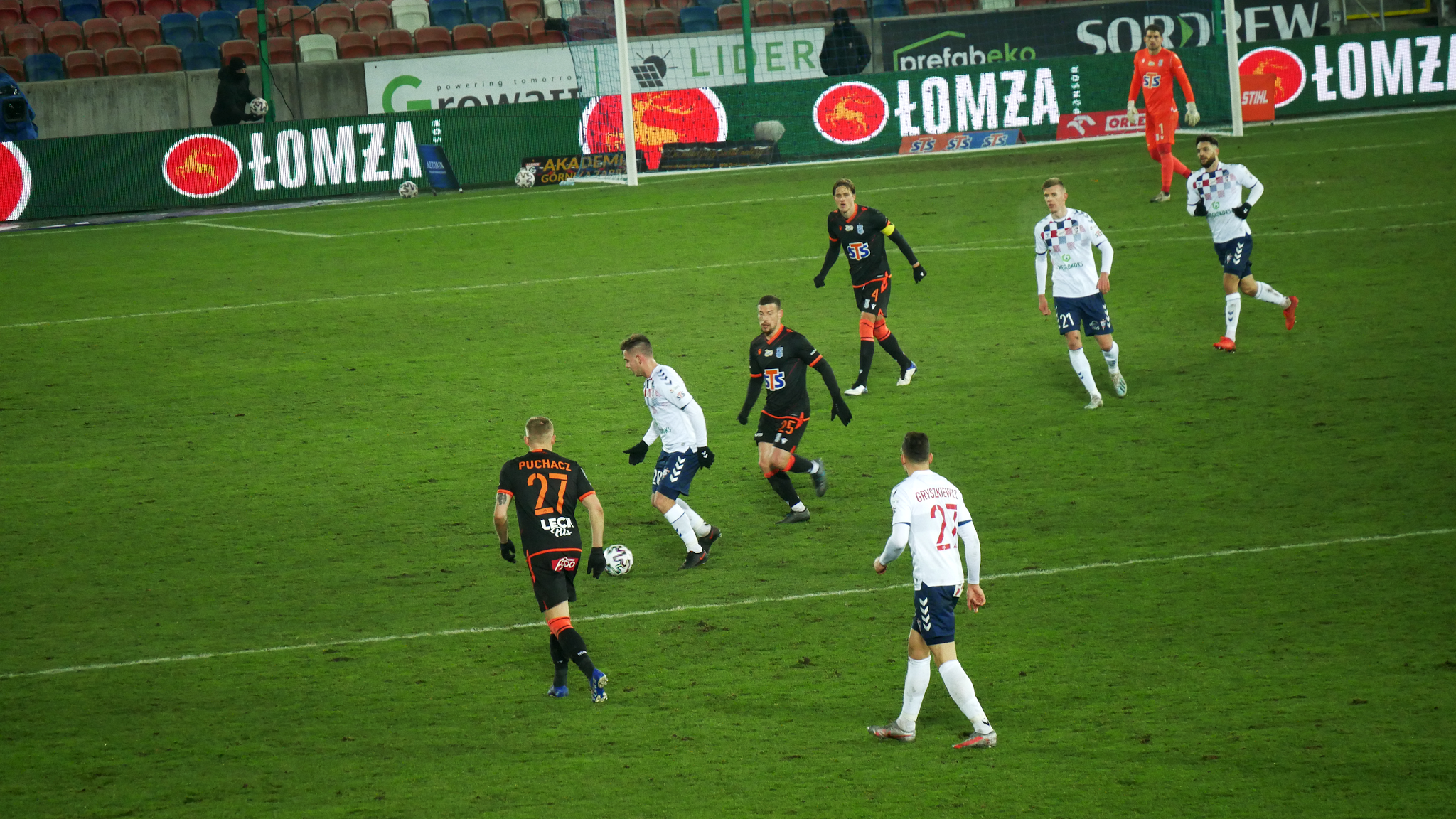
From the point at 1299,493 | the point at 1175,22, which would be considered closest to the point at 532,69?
the point at 1175,22

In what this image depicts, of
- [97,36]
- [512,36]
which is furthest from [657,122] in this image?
[97,36]

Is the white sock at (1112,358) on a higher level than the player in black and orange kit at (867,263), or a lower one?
lower

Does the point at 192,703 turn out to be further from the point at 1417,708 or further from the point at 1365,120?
the point at 1365,120

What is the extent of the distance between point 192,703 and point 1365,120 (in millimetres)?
30465

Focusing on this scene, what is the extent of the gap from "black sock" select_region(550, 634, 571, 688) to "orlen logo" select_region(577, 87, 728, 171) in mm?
23056

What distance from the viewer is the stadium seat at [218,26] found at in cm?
3612

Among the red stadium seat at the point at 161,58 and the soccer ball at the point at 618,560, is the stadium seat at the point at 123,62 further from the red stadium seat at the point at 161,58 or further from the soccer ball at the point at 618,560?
the soccer ball at the point at 618,560

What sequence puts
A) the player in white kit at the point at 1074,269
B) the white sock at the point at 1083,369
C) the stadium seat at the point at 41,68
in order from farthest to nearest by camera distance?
the stadium seat at the point at 41,68
the white sock at the point at 1083,369
the player in white kit at the point at 1074,269

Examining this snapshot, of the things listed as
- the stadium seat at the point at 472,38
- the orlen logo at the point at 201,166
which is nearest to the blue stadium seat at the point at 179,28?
the stadium seat at the point at 472,38

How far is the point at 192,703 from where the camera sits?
9227mm

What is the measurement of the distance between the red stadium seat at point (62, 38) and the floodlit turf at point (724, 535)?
14260 mm

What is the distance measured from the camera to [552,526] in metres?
9.02

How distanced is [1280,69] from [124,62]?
28.2m

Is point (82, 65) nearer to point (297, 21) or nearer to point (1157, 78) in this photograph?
point (297, 21)
